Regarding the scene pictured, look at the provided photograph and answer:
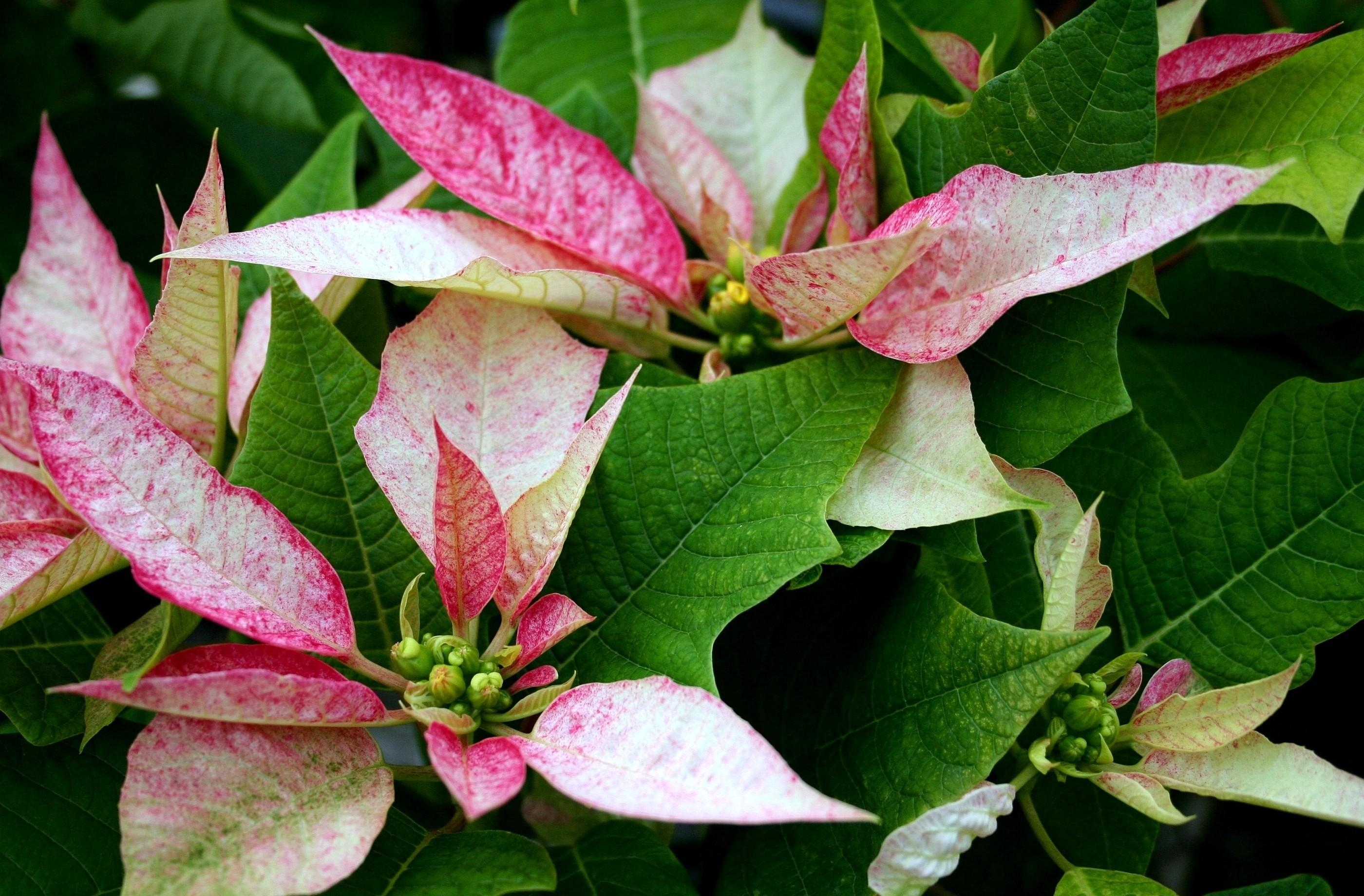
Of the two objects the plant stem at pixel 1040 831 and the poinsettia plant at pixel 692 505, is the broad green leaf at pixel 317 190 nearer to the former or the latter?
the poinsettia plant at pixel 692 505

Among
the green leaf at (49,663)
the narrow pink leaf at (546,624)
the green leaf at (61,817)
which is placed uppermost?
the narrow pink leaf at (546,624)

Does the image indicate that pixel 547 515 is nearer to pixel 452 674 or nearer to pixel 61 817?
pixel 452 674

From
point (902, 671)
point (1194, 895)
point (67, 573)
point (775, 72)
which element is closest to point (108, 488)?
point (67, 573)

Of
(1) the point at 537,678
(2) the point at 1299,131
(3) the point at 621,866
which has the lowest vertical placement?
(3) the point at 621,866

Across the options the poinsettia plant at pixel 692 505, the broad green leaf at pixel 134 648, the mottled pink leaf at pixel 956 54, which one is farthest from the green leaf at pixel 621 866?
the mottled pink leaf at pixel 956 54

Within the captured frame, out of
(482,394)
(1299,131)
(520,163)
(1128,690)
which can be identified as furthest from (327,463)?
(1299,131)

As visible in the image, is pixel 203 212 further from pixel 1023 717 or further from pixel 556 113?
pixel 1023 717
